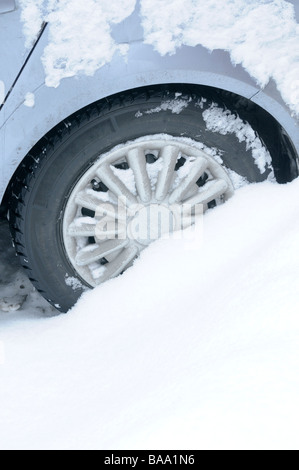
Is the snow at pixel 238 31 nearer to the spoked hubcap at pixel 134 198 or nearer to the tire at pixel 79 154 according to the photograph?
the tire at pixel 79 154

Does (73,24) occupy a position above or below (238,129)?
above

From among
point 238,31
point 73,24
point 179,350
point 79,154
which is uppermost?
point 73,24

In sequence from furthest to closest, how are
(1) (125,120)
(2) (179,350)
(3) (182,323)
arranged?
(1) (125,120) < (3) (182,323) < (2) (179,350)

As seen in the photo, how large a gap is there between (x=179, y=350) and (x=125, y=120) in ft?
2.53

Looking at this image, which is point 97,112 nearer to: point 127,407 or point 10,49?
point 10,49

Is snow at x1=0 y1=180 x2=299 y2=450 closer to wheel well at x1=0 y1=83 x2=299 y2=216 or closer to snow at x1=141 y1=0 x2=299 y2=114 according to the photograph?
wheel well at x1=0 y1=83 x2=299 y2=216

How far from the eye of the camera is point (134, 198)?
6.44 ft

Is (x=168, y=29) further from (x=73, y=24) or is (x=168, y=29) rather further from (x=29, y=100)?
(x=29, y=100)

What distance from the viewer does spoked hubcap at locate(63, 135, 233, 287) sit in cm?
193

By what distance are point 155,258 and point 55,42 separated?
76 centimetres

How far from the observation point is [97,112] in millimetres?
1845

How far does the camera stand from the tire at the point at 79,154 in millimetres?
1861

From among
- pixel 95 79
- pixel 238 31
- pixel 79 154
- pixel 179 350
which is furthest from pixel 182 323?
pixel 238 31

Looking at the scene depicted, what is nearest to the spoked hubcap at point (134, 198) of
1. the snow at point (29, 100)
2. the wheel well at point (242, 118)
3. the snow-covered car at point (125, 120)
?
the snow-covered car at point (125, 120)
